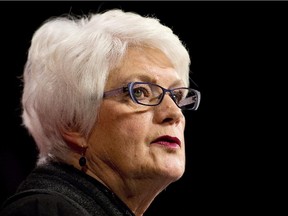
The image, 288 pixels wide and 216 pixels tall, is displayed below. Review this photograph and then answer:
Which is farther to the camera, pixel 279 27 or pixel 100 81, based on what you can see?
Answer: pixel 279 27

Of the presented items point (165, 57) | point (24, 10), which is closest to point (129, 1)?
point (24, 10)

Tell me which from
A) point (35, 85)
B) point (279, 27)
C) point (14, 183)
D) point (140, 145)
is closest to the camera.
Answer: point (140, 145)

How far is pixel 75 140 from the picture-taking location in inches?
69.4

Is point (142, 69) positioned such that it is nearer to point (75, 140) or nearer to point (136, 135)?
point (136, 135)

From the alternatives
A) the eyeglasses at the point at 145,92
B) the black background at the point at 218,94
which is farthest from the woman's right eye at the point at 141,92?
the black background at the point at 218,94

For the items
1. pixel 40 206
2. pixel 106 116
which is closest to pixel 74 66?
pixel 106 116

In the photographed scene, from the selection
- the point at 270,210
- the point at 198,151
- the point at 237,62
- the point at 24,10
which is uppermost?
the point at 24,10

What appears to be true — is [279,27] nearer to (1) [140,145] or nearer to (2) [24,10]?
(2) [24,10]

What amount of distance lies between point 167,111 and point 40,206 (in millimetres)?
593

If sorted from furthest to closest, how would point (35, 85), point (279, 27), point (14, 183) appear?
point (279, 27) < point (14, 183) < point (35, 85)

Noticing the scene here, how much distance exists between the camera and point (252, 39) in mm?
3232

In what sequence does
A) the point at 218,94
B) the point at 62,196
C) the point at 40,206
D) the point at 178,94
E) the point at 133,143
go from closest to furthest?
the point at 40,206
the point at 62,196
the point at 133,143
the point at 178,94
the point at 218,94

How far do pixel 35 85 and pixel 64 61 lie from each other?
0.15m

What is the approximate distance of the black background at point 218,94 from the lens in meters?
3.07
